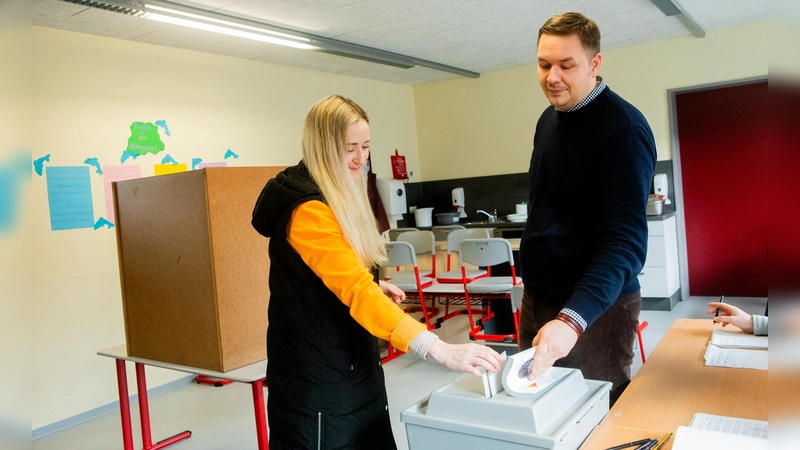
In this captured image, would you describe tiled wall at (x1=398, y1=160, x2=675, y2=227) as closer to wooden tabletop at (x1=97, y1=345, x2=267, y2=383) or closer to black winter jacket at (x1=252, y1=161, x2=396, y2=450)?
wooden tabletop at (x1=97, y1=345, x2=267, y2=383)

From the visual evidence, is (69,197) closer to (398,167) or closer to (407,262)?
(407,262)

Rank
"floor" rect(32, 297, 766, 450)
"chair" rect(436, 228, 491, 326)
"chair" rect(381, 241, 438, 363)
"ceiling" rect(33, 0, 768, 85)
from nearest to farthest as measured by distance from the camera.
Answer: "floor" rect(32, 297, 766, 450) < "ceiling" rect(33, 0, 768, 85) < "chair" rect(381, 241, 438, 363) < "chair" rect(436, 228, 491, 326)

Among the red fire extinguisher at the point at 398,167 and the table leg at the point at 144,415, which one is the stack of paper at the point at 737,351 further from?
the red fire extinguisher at the point at 398,167

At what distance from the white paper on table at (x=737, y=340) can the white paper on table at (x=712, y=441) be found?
2.27ft

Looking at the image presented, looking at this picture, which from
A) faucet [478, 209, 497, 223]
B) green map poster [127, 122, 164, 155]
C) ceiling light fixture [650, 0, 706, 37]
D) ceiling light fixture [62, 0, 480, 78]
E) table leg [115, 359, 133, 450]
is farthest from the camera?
faucet [478, 209, 497, 223]

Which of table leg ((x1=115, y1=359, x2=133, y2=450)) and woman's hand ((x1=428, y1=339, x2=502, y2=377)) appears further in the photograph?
table leg ((x1=115, y1=359, x2=133, y2=450))

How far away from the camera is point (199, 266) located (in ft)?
7.20

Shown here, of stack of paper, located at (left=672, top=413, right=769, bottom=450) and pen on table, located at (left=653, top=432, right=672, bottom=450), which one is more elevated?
stack of paper, located at (left=672, top=413, right=769, bottom=450)

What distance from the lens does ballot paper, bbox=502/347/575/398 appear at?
3.80 feet

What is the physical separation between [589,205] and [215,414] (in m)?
3.02

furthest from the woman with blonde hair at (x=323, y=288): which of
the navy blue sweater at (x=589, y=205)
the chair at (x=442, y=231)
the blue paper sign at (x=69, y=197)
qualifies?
the chair at (x=442, y=231)

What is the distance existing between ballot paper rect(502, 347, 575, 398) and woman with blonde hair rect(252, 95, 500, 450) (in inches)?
11.5

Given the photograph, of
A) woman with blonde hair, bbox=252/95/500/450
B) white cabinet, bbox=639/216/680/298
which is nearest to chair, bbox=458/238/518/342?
white cabinet, bbox=639/216/680/298

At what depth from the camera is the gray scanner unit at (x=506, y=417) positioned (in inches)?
42.7
